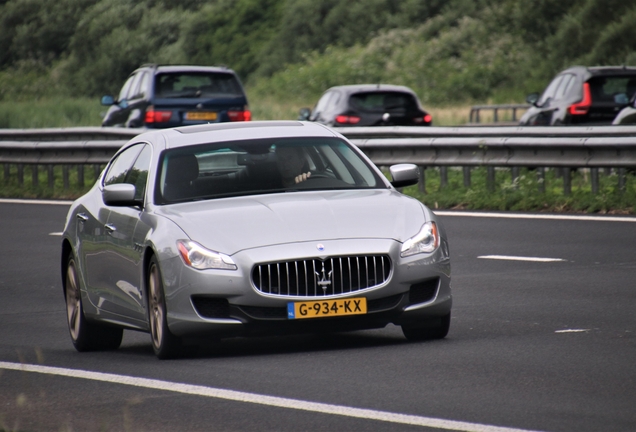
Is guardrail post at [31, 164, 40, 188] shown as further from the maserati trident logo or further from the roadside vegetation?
the maserati trident logo

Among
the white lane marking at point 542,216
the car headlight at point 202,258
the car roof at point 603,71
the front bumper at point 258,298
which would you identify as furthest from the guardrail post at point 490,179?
the car headlight at point 202,258

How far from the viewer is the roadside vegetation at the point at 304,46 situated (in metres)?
58.0

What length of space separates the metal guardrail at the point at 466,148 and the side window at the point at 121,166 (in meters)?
8.66

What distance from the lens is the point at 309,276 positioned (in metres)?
8.48

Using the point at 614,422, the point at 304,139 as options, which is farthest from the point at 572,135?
the point at 614,422

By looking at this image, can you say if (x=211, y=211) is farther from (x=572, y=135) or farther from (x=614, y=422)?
(x=572, y=135)

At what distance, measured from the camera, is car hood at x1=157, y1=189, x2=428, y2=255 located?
8.59 m

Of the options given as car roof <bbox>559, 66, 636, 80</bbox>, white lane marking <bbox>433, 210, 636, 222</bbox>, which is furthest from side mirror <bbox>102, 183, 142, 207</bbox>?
car roof <bbox>559, 66, 636, 80</bbox>

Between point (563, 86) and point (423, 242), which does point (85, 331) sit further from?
point (563, 86)

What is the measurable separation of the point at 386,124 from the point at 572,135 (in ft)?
19.2

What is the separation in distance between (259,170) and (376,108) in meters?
17.3

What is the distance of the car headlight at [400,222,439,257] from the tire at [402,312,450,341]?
0.45 metres

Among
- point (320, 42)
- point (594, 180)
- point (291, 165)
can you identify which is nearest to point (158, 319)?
point (291, 165)

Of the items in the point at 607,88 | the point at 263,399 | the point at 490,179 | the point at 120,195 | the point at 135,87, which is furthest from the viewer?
the point at 135,87
